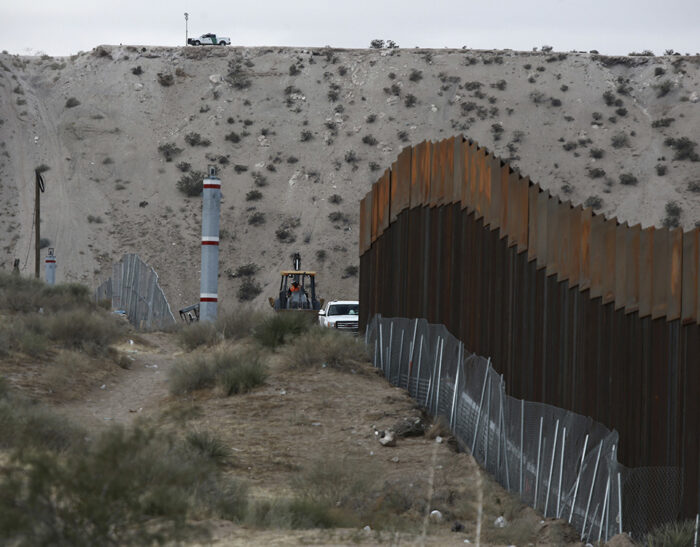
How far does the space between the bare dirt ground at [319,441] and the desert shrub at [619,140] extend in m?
50.8

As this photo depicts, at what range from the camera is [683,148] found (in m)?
68.1

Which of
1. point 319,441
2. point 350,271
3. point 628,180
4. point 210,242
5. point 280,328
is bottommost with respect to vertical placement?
point 319,441

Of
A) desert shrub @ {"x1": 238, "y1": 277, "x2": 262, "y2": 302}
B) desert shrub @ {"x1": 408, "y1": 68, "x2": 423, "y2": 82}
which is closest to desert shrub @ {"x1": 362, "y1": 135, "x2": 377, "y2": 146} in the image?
desert shrub @ {"x1": 408, "y1": 68, "x2": 423, "y2": 82}

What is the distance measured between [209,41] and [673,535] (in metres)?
77.8

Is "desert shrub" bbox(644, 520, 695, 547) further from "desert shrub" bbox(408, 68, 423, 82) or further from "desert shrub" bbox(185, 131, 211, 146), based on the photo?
"desert shrub" bbox(408, 68, 423, 82)

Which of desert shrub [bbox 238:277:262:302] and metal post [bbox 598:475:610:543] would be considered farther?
desert shrub [bbox 238:277:262:302]

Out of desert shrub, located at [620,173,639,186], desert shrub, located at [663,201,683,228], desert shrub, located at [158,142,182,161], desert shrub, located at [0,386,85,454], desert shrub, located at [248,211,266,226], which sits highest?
desert shrub, located at [158,142,182,161]

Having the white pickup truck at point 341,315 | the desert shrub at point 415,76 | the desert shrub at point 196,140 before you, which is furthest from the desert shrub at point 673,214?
the desert shrub at point 196,140

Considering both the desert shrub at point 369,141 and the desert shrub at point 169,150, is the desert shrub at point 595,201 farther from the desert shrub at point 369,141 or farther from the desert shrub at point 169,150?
the desert shrub at point 169,150

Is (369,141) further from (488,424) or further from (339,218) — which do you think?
(488,424)

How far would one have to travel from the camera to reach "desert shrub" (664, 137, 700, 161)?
6762cm

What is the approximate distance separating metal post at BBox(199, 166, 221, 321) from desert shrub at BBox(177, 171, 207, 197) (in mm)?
33513

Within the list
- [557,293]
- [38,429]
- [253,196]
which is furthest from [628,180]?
[38,429]

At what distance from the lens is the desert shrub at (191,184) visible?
6794 centimetres
